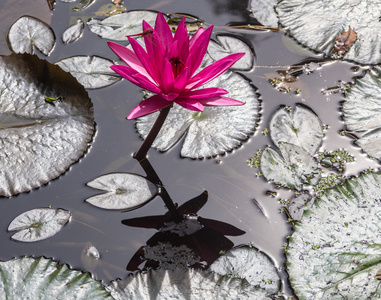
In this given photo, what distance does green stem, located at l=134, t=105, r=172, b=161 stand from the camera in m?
1.96

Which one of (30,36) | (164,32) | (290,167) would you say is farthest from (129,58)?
(30,36)

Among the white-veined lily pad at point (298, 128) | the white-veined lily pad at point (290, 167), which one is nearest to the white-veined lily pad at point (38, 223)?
the white-veined lily pad at point (290, 167)

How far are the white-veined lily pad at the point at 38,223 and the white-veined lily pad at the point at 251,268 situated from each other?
736 mm

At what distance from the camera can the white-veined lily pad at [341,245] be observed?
179 cm

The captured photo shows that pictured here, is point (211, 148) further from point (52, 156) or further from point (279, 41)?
point (279, 41)

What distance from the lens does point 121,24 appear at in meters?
2.81

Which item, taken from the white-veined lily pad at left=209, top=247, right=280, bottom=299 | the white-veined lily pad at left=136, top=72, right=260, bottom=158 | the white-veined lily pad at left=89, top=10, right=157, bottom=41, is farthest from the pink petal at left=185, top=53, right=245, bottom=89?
the white-veined lily pad at left=89, top=10, right=157, bottom=41

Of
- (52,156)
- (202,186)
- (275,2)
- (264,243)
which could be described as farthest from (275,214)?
(275,2)

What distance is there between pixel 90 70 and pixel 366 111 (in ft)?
5.29

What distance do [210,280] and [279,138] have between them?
90cm

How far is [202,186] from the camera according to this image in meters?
2.18

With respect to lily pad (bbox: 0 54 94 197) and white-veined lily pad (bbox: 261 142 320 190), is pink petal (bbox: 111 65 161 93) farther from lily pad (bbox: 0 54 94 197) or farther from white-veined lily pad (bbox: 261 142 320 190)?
white-veined lily pad (bbox: 261 142 320 190)

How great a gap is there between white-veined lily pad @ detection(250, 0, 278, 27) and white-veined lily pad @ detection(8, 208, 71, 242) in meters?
1.83

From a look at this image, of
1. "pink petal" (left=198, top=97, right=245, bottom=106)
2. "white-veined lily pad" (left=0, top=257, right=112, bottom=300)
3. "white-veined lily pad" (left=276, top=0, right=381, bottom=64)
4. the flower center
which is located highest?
"white-veined lily pad" (left=276, top=0, right=381, bottom=64)
